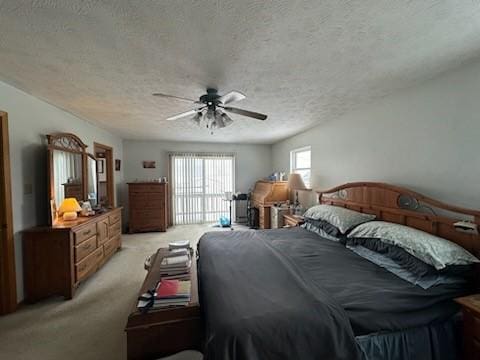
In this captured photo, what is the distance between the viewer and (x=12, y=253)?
2234mm

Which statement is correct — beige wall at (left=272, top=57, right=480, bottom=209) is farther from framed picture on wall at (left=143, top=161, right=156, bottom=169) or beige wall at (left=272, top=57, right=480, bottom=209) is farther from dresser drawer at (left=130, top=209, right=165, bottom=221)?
framed picture on wall at (left=143, top=161, right=156, bottom=169)

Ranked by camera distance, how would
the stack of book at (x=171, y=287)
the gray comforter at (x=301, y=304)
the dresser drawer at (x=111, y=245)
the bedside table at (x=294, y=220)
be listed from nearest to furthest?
the gray comforter at (x=301, y=304) < the stack of book at (x=171, y=287) < the dresser drawer at (x=111, y=245) < the bedside table at (x=294, y=220)

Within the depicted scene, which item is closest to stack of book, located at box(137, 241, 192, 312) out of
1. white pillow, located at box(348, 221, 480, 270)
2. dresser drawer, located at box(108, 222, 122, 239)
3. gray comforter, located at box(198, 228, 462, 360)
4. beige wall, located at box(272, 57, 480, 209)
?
gray comforter, located at box(198, 228, 462, 360)

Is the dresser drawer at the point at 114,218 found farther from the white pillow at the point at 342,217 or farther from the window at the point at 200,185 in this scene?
the white pillow at the point at 342,217

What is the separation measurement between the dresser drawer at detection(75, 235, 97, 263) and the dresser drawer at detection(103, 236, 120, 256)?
38 centimetres

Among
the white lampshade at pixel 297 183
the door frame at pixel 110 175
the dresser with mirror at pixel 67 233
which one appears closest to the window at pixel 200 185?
the door frame at pixel 110 175

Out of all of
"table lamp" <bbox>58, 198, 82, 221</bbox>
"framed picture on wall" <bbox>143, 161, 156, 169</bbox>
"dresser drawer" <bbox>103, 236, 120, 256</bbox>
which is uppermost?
"framed picture on wall" <bbox>143, 161, 156, 169</bbox>

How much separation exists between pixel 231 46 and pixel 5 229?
281 cm

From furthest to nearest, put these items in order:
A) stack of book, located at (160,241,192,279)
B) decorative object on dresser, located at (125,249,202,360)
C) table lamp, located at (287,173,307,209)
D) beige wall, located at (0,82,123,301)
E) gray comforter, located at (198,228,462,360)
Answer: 1. table lamp, located at (287,173,307,209)
2. beige wall, located at (0,82,123,301)
3. stack of book, located at (160,241,192,279)
4. decorative object on dresser, located at (125,249,202,360)
5. gray comforter, located at (198,228,462,360)

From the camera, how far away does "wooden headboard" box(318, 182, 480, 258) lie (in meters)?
1.76

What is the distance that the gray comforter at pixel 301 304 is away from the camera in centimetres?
111

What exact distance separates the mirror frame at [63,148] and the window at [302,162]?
400 cm

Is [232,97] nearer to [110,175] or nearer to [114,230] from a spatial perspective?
[114,230]

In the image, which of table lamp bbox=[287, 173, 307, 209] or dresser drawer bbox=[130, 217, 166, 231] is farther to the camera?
dresser drawer bbox=[130, 217, 166, 231]
